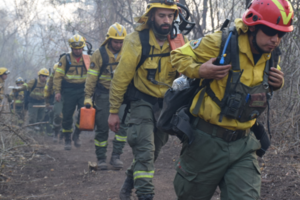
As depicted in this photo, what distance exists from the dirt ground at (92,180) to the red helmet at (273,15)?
222cm

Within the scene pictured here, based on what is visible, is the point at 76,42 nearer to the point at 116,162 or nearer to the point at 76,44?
the point at 76,44

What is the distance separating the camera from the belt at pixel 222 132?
254 cm

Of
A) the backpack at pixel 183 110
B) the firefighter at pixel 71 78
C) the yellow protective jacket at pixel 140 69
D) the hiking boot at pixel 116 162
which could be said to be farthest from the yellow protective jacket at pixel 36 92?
the backpack at pixel 183 110

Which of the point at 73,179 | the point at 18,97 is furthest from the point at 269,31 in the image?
the point at 18,97

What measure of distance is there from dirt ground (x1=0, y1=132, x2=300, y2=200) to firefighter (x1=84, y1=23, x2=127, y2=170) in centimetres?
36

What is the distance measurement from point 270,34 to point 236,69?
348mm

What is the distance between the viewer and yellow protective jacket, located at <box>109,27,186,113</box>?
147 inches

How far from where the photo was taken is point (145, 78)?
3.83m

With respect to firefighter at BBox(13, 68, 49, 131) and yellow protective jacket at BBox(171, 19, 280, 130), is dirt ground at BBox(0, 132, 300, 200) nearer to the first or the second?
yellow protective jacket at BBox(171, 19, 280, 130)

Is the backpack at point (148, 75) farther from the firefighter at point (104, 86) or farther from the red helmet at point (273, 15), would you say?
the firefighter at point (104, 86)

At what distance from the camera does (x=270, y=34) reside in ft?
7.87

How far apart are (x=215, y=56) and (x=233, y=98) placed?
0.38 m

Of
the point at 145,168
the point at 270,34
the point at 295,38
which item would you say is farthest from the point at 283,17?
the point at 295,38

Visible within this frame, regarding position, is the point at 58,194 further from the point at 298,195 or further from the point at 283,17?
the point at 283,17
